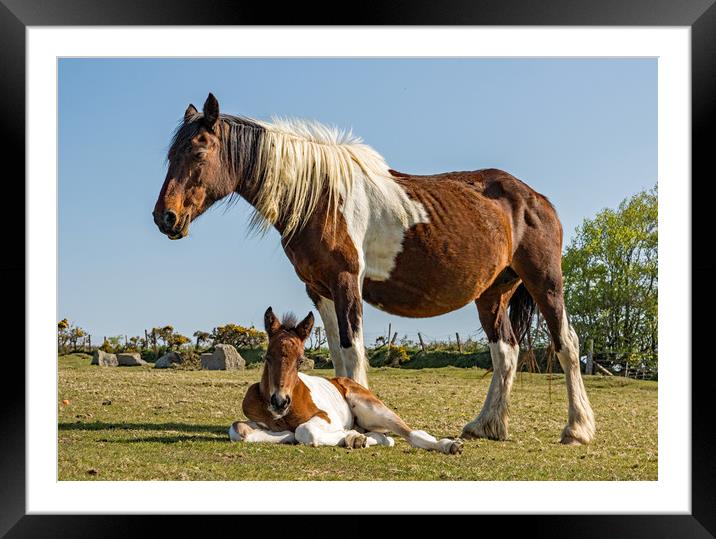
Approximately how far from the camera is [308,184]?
834cm

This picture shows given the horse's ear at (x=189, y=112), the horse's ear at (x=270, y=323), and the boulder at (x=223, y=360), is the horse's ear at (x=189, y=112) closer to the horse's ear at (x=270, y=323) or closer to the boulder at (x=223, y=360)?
the horse's ear at (x=270, y=323)

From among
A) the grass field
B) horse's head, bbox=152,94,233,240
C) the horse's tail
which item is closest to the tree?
the grass field

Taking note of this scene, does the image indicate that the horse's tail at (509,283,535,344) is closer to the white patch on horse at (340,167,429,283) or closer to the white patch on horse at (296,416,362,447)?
the white patch on horse at (340,167,429,283)

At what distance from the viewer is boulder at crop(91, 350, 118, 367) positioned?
18516 mm

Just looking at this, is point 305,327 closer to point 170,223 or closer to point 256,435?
point 256,435

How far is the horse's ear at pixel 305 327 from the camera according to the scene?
7973mm

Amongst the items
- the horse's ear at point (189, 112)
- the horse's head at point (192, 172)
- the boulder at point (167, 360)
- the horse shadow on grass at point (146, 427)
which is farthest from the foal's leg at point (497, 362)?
the boulder at point (167, 360)

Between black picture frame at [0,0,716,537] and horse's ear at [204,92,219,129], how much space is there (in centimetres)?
153

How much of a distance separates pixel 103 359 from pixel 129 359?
75cm

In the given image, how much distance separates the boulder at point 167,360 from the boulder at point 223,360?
33.3 inches

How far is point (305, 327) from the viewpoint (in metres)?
7.98

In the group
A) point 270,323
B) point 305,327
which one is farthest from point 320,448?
point 270,323
